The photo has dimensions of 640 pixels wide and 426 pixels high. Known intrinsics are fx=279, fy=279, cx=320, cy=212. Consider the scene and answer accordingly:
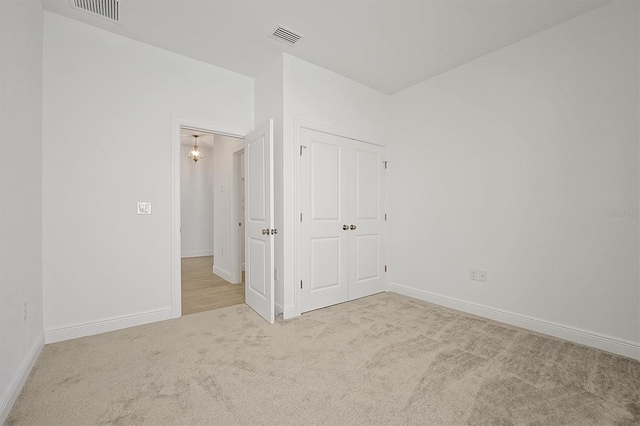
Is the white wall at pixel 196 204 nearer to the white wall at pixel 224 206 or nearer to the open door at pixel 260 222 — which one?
the white wall at pixel 224 206

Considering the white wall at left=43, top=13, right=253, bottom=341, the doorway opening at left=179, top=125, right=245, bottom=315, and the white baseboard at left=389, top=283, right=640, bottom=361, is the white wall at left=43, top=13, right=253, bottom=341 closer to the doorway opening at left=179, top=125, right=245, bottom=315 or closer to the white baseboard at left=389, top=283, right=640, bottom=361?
the doorway opening at left=179, top=125, right=245, bottom=315

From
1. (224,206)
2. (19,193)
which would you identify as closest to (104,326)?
(19,193)

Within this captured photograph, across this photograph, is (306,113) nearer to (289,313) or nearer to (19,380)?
(289,313)

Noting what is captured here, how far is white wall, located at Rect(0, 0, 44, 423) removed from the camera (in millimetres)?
1601

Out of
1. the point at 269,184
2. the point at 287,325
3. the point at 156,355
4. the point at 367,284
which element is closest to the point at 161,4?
the point at 269,184

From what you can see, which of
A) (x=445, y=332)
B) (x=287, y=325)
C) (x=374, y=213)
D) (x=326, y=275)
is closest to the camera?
(x=445, y=332)

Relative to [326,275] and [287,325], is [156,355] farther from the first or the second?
[326,275]

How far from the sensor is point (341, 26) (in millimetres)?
2588

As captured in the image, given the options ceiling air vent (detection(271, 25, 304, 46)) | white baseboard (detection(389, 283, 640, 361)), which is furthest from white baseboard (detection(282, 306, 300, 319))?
ceiling air vent (detection(271, 25, 304, 46))

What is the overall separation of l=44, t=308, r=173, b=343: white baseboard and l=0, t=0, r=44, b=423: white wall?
117mm

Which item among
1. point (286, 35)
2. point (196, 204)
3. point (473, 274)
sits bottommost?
point (473, 274)

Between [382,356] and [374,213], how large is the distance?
209cm

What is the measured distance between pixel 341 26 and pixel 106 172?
2.60 m

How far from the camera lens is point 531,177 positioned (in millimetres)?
2713
